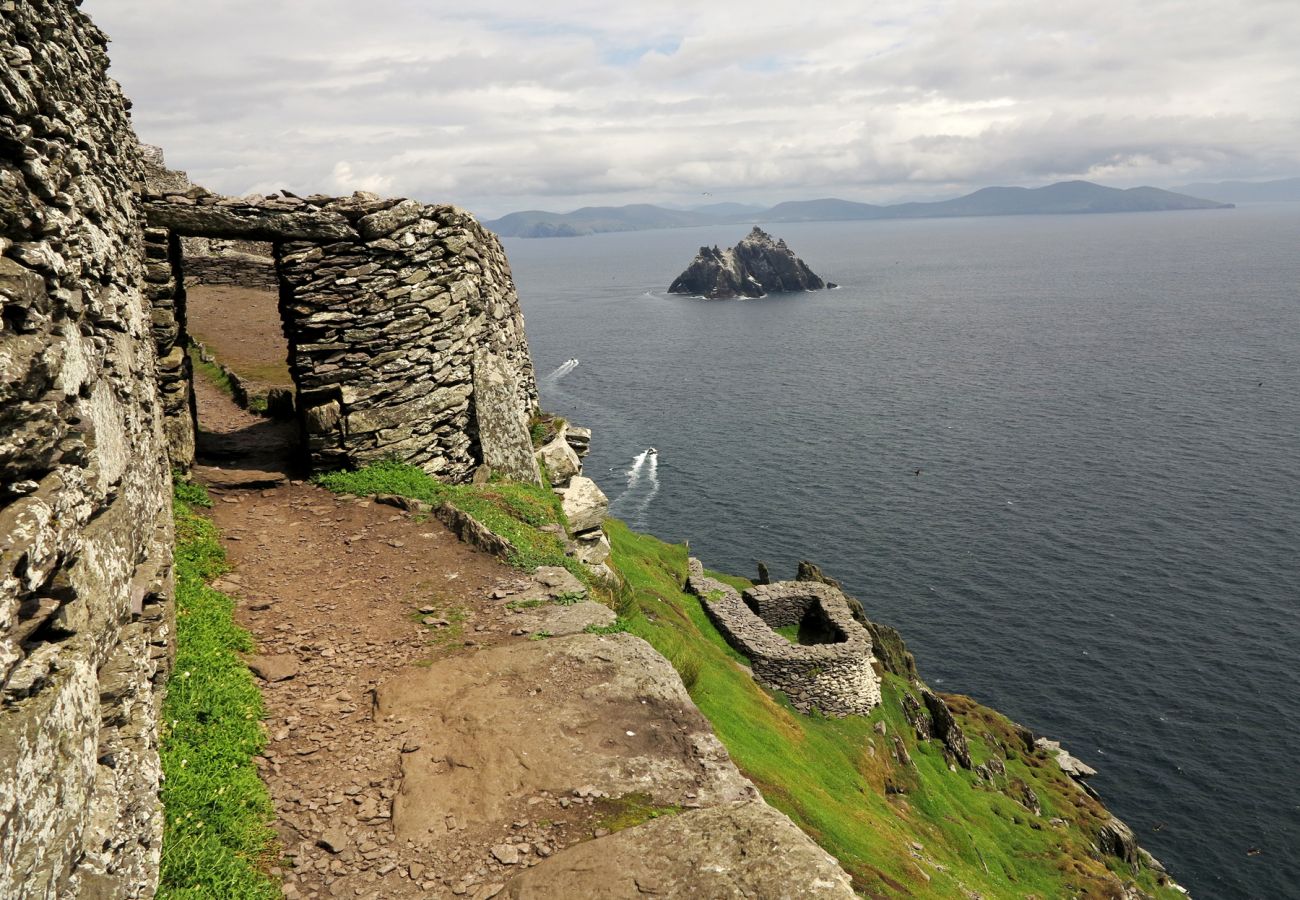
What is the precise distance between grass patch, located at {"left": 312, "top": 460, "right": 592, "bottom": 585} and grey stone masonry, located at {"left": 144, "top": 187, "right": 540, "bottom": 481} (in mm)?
473

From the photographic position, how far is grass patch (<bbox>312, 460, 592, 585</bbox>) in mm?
16734

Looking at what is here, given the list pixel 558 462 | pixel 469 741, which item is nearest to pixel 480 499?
pixel 558 462

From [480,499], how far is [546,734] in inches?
326

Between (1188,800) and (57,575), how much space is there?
6114 cm

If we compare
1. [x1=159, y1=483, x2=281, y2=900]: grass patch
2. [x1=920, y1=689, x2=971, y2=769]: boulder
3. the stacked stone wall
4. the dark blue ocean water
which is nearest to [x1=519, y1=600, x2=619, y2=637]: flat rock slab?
[x1=159, y1=483, x2=281, y2=900]: grass patch

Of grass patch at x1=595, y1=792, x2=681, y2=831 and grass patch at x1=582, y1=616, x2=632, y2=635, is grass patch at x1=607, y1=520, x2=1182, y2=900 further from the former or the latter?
grass patch at x1=595, y1=792, x2=681, y2=831

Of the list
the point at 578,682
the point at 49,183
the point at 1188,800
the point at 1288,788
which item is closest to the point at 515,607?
the point at 578,682

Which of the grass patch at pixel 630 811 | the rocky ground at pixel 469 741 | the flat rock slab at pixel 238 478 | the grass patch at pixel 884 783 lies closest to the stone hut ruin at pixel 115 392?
the flat rock slab at pixel 238 478

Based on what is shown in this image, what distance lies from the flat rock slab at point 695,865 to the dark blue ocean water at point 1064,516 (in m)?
50.6

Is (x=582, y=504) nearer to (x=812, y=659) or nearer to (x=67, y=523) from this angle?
(x=67, y=523)

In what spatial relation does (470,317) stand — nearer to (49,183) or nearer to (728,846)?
(49,183)

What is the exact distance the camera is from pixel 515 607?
13.9 meters

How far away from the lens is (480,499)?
59.8 ft

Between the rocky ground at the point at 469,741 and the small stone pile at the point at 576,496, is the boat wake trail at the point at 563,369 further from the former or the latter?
the rocky ground at the point at 469,741
